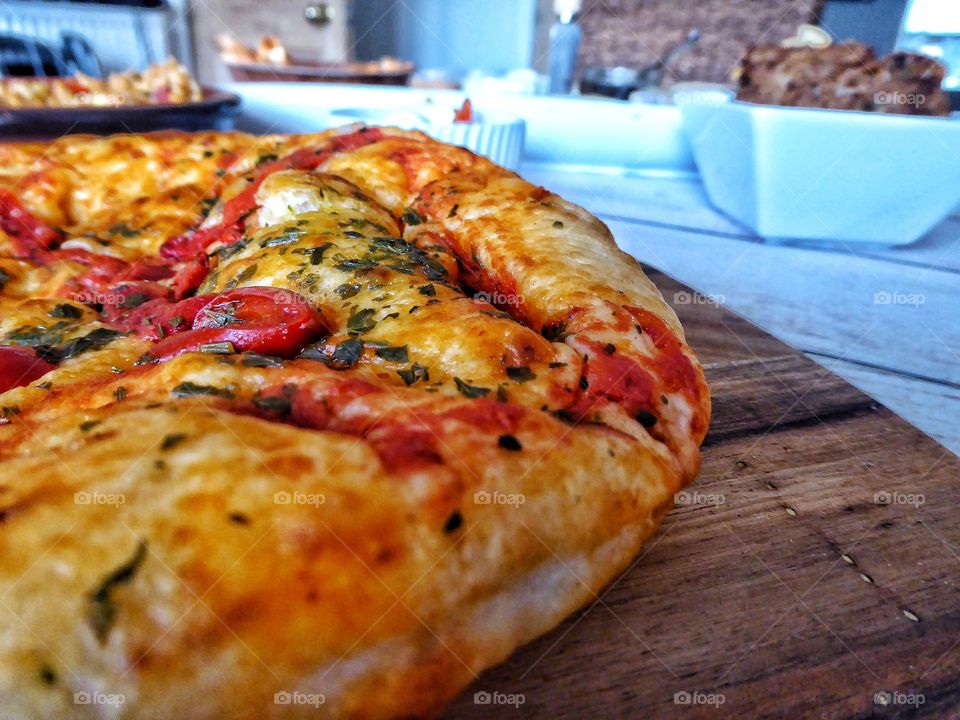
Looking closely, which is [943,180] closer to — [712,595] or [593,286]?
[593,286]

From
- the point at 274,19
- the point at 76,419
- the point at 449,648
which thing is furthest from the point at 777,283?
the point at 274,19

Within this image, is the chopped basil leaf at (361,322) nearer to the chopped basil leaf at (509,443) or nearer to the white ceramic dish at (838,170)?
the chopped basil leaf at (509,443)

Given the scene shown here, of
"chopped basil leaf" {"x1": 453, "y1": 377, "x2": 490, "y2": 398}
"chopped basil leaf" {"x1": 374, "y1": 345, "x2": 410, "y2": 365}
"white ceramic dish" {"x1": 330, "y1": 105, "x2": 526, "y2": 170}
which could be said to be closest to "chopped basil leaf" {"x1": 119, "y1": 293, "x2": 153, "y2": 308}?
"chopped basil leaf" {"x1": 374, "y1": 345, "x2": 410, "y2": 365}

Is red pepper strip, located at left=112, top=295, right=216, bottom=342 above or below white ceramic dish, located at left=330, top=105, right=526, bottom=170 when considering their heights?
below

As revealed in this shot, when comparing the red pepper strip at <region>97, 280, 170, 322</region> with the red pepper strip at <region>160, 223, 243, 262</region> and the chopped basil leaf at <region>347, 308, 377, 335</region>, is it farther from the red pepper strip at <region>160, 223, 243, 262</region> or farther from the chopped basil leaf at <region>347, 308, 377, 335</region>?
the chopped basil leaf at <region>347, 308, 377, 335</region>

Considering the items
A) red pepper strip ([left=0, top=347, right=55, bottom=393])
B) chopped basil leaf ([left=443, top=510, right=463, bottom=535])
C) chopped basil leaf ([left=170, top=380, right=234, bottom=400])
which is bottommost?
red pepper strip ([left=0, top=347, right=55, bottom=393])

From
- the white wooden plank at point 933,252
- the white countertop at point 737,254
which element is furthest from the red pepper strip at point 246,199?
the white wooden plank at point 933,252

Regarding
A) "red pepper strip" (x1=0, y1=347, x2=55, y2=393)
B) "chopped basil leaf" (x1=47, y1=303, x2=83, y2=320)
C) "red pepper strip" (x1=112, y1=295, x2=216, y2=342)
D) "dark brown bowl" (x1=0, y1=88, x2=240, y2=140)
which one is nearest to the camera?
"red pepper strip" (x1=0, y1=347, x2=55, y2=393)
